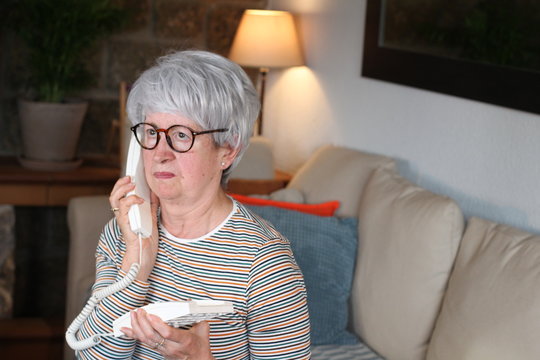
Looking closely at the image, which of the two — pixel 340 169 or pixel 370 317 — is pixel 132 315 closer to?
pixel 370 317

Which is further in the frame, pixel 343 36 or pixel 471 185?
pixel 343 36

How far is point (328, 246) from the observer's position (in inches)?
98.8

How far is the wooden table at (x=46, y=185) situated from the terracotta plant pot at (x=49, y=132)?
0.16 feet

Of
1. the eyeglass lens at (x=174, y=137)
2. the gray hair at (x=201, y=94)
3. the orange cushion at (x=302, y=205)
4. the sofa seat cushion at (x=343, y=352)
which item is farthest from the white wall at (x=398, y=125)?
the eyeglass lens at (x=174, y=137)

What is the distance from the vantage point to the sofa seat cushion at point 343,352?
2.32m

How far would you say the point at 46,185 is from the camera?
342cm

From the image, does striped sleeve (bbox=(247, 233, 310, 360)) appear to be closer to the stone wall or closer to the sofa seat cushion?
the sofa seat cushion

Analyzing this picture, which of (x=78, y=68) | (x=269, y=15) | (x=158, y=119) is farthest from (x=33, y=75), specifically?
(x=158, y=119)

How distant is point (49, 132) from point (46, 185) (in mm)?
217

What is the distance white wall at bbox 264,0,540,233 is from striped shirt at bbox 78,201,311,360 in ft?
2.95

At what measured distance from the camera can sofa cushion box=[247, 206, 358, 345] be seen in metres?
2.45

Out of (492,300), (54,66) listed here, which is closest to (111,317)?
(492,300)

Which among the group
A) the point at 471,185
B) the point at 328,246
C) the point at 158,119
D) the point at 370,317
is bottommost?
the point at 370,317

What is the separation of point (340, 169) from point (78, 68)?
134cm
